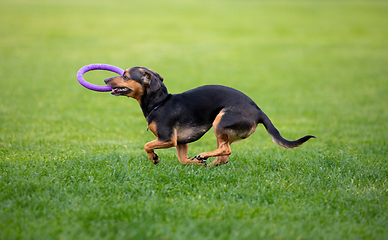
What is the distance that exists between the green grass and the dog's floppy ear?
4.13 feet

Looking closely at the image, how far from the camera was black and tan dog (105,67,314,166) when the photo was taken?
569 centimetres

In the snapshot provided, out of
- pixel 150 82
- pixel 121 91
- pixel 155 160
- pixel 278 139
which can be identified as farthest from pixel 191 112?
pixel 278 139

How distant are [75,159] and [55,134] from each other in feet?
10.5

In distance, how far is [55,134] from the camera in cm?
898

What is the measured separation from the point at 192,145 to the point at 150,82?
3737 mm

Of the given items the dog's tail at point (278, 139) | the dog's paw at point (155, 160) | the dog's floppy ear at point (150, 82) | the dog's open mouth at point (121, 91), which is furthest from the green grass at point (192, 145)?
the dog's floppy ear at point (150, 82)

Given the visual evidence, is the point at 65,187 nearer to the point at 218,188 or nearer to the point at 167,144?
the point at 167,144

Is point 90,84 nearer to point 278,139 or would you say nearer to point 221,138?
point 221,138

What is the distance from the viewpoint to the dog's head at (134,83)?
5.76m

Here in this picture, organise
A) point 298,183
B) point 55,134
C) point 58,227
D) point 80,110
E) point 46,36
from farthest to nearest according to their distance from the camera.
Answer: point 46,36, point 80,110, point 55,134, point 298,183, point 58,227

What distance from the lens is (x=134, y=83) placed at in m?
5.76

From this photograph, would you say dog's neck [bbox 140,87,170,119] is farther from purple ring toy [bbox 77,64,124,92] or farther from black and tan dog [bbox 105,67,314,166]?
purple ring toy [bbox 77,64,124,92]

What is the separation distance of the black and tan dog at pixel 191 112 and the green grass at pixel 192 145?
22.1 inches

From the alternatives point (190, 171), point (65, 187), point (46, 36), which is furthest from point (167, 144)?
point (46, 36)
